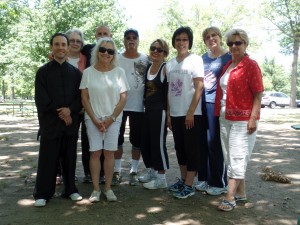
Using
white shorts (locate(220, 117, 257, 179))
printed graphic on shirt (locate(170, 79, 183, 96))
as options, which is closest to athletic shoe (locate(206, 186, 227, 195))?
white shorts (locate(220, 117, 257, 179))

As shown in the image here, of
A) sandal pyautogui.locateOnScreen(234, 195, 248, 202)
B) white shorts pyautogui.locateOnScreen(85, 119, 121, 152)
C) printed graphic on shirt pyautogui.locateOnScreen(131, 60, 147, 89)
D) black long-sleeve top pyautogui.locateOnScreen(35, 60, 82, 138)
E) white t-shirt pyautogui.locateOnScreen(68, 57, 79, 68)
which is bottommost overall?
sandal pyautogui.locateOnScreen(234, 195, 248, 202)

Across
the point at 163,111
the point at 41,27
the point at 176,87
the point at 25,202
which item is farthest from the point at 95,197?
the point at 41,27

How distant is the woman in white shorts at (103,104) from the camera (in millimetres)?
4453

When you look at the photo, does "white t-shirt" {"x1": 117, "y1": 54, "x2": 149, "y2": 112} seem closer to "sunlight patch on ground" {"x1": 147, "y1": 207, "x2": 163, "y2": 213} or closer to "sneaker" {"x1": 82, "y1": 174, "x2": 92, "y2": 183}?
"sneaker" {"x1": 82, "y1": 174, "x2": 92, "y2": 183}

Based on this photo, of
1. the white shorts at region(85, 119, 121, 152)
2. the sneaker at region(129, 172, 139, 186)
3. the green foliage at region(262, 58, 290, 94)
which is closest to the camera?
the white shorts at region(85, 119, 121, 152)

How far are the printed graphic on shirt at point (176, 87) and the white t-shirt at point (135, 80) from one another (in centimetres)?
70

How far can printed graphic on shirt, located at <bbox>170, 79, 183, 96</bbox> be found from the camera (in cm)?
467

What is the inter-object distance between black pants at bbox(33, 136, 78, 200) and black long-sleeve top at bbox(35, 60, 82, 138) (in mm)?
122

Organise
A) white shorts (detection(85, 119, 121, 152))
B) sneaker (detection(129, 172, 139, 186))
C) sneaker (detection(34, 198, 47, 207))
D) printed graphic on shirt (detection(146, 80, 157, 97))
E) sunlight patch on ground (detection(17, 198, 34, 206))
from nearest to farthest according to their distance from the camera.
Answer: sneaker (detection(34, 198, 47, 207))
sunlight patch on ground (detection(17, 198, 34, 206))
white shorts (detection(85, 119, 121, 152))
printed graphic on shirt (detection(146, 80, 157, 97))
sneaker (detection(129, 172, 139, 186))

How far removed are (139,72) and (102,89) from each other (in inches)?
42.1

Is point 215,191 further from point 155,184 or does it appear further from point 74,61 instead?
point 74,61

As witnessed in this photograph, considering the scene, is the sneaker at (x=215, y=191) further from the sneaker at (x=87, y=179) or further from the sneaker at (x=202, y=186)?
the sneaker at (x=87, y=179)

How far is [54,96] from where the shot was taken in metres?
4.35

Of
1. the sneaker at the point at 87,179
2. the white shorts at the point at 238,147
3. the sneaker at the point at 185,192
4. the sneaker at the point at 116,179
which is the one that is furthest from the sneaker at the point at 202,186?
the sneaker at the point at 87,179
